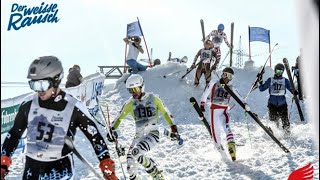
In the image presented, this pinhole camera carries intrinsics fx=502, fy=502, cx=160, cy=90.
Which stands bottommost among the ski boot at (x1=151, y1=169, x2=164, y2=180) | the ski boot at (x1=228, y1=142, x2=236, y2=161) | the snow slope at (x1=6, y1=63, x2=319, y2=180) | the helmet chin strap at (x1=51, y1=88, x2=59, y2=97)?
the snow slope at (x1=6, y1=63, x2=319, y2=180)

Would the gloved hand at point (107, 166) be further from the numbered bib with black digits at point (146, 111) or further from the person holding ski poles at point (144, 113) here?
the numbered bib with black digits at point (146, 111)

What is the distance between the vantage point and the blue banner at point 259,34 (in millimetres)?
21859

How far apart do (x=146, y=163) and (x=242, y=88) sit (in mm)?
11773

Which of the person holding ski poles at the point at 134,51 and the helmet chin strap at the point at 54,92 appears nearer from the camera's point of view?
the helmet chin strap at the point at 54,92

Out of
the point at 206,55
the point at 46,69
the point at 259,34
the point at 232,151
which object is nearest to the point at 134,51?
the point at 206,55

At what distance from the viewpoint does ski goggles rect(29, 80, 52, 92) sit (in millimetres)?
4148

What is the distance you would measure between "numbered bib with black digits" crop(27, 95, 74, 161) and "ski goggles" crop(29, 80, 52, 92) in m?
0.17

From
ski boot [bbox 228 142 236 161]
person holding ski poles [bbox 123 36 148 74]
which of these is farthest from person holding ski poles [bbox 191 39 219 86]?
ski boot [bbox 228 142 236 161]

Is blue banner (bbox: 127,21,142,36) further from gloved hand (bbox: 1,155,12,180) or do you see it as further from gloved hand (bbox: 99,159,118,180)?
gloved hand (bbox: 1,155,12,180)

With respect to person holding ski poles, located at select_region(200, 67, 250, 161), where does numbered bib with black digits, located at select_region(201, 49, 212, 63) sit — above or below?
above

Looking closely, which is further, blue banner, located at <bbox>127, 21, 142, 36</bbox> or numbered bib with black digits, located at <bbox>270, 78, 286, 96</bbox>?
blue banner, located at <bbox>127, 21, 142, 36</bbox>

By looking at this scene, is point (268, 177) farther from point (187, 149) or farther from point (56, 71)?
point (56, 71)

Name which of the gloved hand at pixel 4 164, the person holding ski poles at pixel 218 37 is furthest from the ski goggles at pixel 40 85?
the person holding ski poles at pixel 218 37

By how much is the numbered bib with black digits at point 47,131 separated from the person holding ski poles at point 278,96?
8515mm
